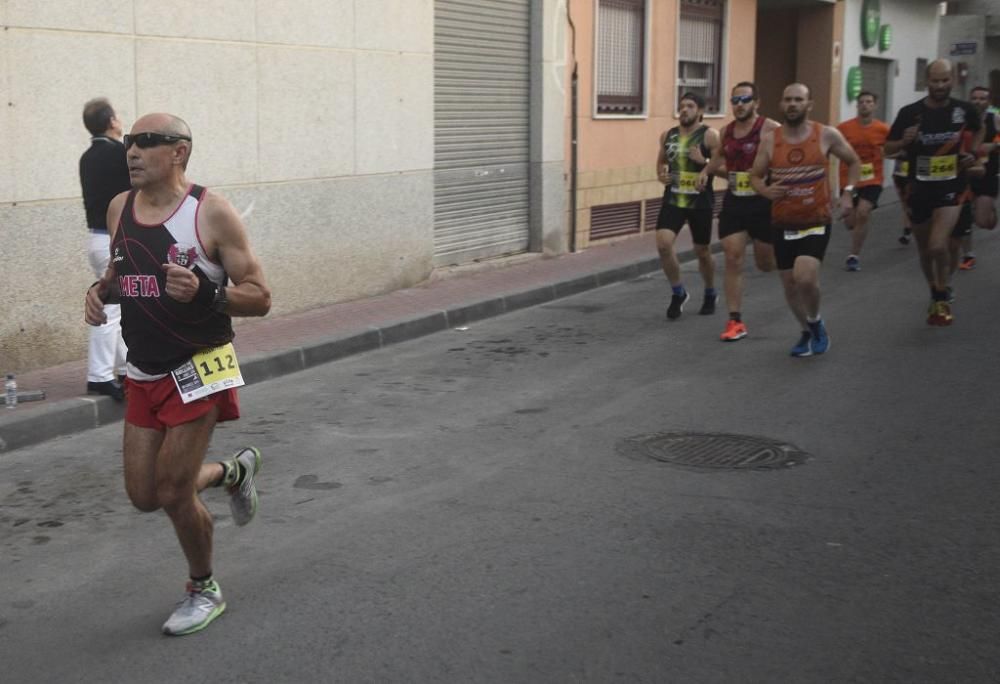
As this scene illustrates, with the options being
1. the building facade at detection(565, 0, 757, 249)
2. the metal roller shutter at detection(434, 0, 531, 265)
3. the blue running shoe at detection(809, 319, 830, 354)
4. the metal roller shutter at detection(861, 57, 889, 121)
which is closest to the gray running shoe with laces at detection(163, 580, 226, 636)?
the blue running shoe at detection(809, 319, 830, 354)

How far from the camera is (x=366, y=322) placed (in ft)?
35.4

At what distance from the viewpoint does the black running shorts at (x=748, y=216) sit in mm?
9898

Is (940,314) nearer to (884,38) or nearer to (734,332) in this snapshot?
(734,332)

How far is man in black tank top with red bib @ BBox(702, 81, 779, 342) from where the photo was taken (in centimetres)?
978

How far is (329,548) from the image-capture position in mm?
5180

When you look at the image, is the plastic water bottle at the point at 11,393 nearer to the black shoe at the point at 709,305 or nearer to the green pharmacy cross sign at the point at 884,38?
the black shoe at the point at 709,305

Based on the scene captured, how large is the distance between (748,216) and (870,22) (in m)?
17.9

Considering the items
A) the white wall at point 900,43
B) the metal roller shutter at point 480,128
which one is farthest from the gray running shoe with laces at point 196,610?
the white wall at point 900,43

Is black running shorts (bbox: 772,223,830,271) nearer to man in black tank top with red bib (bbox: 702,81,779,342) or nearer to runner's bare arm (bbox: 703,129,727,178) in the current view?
man in black tank top with red bib (bbox: 702,81,779,342)

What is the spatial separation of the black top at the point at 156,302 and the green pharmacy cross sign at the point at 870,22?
77.3 ft

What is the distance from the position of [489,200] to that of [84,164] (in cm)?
752

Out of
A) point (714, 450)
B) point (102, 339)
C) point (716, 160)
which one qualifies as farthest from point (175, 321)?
point (716, 160)

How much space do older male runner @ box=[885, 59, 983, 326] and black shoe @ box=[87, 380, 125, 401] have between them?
6167 millimetres

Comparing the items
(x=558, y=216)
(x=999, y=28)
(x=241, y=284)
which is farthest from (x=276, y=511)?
(x=999, y=28)
